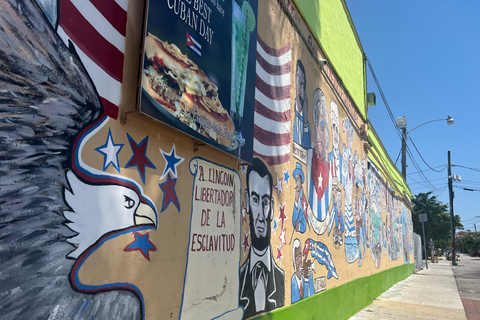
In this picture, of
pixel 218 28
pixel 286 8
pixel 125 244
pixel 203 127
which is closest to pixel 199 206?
pixel 203 127

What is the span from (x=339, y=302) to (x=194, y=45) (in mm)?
6010

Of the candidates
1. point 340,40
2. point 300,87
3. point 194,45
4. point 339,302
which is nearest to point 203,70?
point 194,45

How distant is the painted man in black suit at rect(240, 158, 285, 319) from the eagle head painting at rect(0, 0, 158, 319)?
1753mm

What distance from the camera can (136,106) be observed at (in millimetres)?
2551

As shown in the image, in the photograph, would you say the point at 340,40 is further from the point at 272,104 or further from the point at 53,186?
the point at 53,186

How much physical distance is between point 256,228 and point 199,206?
1224mm

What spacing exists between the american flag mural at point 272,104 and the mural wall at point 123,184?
0.03 m

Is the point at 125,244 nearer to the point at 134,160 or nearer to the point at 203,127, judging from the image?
the point at 134,160

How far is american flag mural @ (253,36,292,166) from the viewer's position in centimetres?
468

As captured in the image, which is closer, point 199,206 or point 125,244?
point 125,244

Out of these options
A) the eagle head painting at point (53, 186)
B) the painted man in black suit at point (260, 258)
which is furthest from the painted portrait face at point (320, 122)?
the eagle head painting at point (53, 186)

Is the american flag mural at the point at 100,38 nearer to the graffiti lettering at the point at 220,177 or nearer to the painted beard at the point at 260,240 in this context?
the graffiti lettering at the point at 220,177

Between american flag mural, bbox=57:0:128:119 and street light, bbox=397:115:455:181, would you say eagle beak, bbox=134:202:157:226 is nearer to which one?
american flag mural, bbox=57:0:128:119

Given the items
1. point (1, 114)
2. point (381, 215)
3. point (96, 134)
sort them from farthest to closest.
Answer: point (381, 215) → point (96, 134) → point (1, 114)
